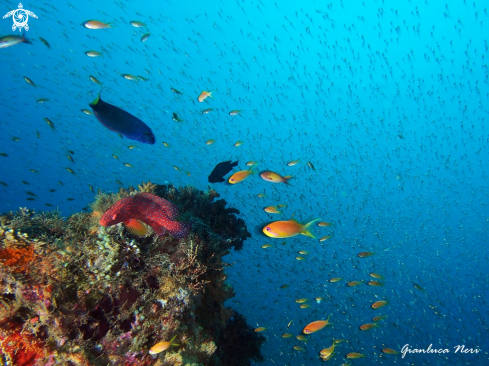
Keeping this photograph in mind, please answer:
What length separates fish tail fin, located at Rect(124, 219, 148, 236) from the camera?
9.18 feet

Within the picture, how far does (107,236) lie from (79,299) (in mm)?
672

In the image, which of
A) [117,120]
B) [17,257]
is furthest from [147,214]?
[117,120]

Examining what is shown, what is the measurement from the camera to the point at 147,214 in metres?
2.95

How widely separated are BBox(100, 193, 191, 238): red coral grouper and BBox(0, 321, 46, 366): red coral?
3.85ft

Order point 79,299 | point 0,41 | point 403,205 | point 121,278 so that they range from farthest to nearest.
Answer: point 403,205, point 0,41, point 121,278, point 79,299

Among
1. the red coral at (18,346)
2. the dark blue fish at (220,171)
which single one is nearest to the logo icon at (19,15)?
the dark blue fish at (220,171)

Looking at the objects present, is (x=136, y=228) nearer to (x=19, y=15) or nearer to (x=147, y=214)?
(x=147, y=214)

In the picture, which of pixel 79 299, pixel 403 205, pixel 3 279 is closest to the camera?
pixel 3 279

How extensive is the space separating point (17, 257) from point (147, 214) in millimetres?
1305

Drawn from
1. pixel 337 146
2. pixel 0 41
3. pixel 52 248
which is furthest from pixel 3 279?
pixel 337 146

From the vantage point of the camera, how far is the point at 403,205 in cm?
6956

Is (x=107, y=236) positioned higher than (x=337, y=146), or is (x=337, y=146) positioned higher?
(x=107, y=236)

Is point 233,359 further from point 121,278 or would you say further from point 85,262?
point 85,262

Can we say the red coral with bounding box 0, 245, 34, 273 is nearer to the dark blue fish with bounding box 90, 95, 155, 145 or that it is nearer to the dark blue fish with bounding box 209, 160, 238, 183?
the dark blue fish with bounding box 90, 95, 155, 145
